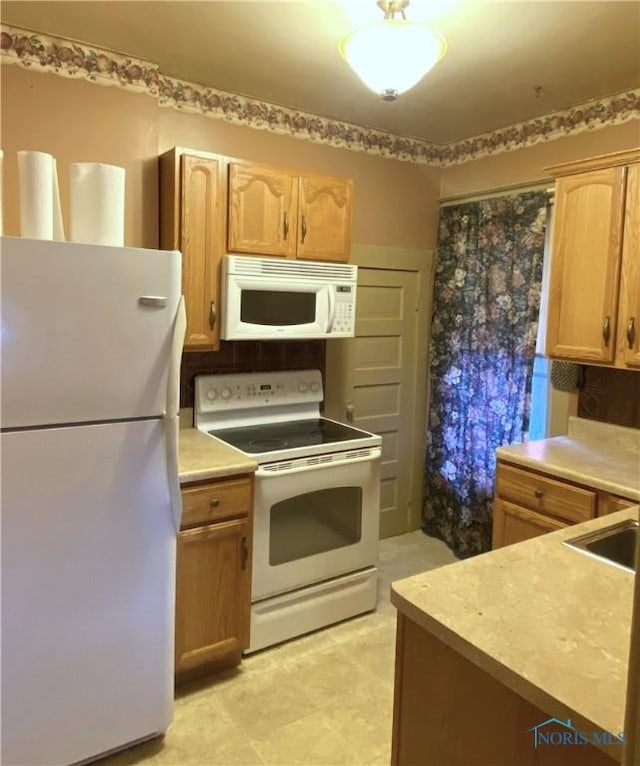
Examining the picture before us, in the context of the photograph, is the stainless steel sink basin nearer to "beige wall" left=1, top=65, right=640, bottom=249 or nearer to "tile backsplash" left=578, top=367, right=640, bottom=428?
"tile backsplash" left=578, top=367, right=640, bottom=428

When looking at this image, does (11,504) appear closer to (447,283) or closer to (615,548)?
(615,548)

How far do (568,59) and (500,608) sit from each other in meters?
2.25

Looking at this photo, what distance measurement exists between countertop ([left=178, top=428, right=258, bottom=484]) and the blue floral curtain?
1.65 m

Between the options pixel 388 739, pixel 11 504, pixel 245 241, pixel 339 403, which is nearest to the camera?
pixel 11 504

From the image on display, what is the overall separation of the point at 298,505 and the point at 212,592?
520 mm

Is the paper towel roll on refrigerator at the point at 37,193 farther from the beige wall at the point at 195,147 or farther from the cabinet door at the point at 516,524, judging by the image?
the cabinet door at the point at 516,524

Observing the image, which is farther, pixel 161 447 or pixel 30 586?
pixel 161 447

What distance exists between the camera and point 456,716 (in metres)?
1.20

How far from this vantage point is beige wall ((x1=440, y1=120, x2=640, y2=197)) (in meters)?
2.80

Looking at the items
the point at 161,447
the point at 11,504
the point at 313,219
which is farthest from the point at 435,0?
the point at 11,504

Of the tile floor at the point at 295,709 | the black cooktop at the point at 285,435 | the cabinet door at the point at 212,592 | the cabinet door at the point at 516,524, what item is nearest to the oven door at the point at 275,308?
the black cooktop at the point at 285,435

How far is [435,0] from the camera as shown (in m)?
1.94

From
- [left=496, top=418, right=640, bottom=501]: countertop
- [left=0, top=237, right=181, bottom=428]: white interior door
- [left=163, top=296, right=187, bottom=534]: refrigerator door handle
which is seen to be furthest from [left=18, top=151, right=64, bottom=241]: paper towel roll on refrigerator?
[left=496, top=418, right=640, bottom=501]: countertop

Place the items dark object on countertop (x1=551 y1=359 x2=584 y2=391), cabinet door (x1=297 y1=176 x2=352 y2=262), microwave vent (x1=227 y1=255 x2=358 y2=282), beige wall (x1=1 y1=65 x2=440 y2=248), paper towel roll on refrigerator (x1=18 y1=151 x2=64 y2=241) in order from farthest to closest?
dark object on countertop (x1=551 y1=359 x2=584 y2=391)
cabinet door (x1=297 y1=176 x2=352 y2=262)
microwave vent (x1=227 y1=255 x2=358 y2=282)
beige wall (x1=1 y1=65 x2=440 y2=248)
paper towel roll on refrigerator (x1=18 y1=151 x2=64 y2=241)
